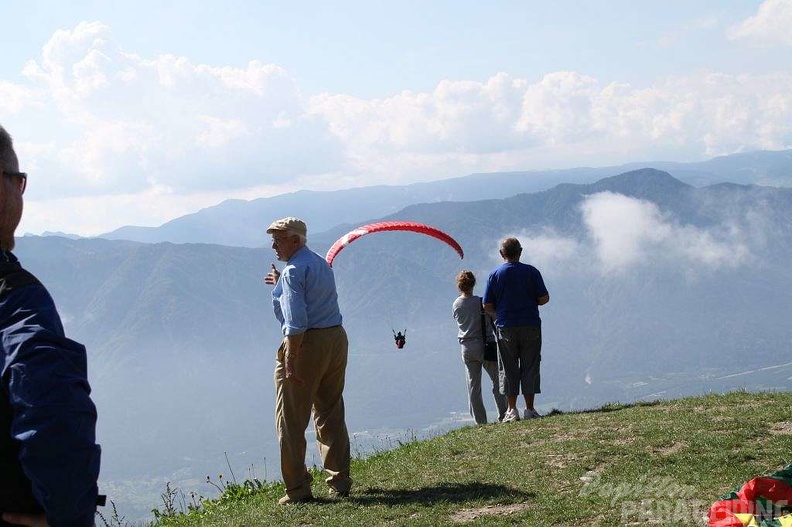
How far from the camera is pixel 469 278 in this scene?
1426 centimetres

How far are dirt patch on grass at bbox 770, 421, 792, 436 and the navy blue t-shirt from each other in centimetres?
427

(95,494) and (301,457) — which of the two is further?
(301,457)

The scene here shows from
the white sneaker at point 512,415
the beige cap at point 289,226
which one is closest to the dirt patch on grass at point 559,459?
the beige cap at point 289,226

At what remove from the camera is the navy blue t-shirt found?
13109 mm

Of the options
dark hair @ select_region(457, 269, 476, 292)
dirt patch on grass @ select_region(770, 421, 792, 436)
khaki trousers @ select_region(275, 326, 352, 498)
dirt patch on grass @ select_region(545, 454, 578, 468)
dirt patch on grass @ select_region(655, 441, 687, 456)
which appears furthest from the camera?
dark hair @ select_region(457, 269, 476, 292)

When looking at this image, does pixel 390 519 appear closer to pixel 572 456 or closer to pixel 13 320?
pixel 572 456

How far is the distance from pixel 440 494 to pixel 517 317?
523cm

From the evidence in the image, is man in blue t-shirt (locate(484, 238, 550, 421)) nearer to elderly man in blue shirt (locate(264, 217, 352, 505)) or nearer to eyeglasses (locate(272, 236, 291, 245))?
elderly man in blue shirt (locate(264, 217, 352, 505))

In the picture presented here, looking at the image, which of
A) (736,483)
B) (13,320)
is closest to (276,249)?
(736,483)

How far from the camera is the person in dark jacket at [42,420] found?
2.42m

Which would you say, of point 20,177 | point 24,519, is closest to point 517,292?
point 20,177

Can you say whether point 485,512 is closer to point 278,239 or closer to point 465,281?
point 278,239

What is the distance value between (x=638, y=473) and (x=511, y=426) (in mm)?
3982

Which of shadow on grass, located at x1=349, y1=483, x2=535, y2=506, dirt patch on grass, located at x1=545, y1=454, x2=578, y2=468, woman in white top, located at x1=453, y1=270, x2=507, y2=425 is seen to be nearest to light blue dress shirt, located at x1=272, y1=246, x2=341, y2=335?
shadow on grass, located at x1=349, y1=483, x2=535, y2=506
